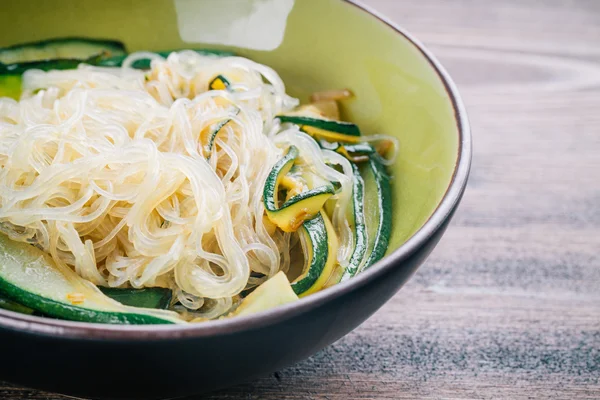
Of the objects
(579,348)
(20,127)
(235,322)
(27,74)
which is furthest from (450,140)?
(27,74)

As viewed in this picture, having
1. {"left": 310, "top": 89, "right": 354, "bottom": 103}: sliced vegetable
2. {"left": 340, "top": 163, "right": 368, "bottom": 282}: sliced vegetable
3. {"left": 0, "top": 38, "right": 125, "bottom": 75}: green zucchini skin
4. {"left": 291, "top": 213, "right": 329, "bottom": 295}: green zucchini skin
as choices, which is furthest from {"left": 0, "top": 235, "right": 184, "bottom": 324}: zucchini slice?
{"left": 310, "top": 89, "right": 354, "bottom": 103}: sliced vegetable

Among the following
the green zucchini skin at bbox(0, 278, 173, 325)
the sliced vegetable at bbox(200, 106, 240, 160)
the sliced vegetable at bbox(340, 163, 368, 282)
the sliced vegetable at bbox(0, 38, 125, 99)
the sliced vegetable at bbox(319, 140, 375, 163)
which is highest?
the sliced vegetable at bbox(0, 38, 125, 99)

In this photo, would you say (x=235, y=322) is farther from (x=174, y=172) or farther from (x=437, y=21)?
(x=437, y=21)

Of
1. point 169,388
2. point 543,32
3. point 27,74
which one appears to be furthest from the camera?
point 543,32

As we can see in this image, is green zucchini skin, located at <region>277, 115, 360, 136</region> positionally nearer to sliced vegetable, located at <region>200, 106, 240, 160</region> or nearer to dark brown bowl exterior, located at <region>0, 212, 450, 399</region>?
sliced vegetable, located at <region>200, 106, 240, 160</region>

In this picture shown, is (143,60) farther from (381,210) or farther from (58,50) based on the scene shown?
(381,210)

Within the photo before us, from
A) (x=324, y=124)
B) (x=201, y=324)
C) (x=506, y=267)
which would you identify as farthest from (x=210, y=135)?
(x=506, y=267)
